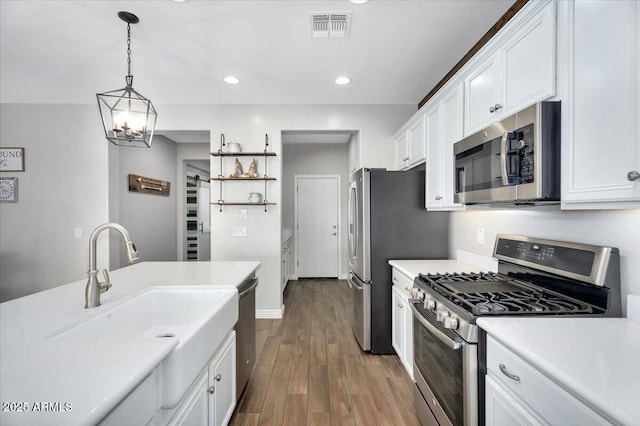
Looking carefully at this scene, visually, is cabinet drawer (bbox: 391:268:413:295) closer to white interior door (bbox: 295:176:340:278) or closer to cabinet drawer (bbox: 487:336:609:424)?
cabinet drawer (bbox: 487:336:609:424)

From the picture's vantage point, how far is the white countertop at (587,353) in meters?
0.71

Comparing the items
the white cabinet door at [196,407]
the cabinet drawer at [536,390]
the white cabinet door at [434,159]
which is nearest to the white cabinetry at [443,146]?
the white cabinet door at [434,159]

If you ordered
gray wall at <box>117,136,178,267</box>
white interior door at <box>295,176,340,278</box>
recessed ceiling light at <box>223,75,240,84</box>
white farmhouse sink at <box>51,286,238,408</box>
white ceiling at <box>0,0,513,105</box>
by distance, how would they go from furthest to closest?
white interior door at <box>295,176,340,278</box>, gray wall at <box>117,136,178,267</box>, recessed ceiling light at <box>223,75,240,84</box>, white ceiling at <box>0,0,513,105</box>, white farmhouse sink at <box>51,286,238,408</box>

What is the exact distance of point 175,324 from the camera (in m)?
1.66

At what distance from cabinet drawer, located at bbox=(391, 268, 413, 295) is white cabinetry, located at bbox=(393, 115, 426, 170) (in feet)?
3.48

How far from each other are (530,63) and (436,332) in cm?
136

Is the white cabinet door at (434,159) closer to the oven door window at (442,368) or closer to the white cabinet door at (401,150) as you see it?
the white cabinet door at (401,150)

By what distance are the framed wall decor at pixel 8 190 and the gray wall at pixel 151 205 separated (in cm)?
105

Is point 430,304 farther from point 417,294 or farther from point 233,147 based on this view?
point 233,147

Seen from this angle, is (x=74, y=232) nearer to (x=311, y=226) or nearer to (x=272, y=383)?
(x=272, y=383)

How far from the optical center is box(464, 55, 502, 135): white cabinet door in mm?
1640

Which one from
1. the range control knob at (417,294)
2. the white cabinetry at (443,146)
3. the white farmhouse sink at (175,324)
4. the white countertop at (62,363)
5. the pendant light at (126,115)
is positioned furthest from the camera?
the white cabinetry at (443,146)

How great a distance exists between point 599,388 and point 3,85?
197 inches

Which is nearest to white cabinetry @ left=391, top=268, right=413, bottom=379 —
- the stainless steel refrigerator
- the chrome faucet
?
the stainless steel refrigerator
